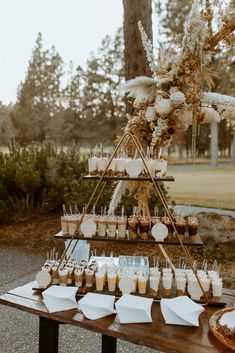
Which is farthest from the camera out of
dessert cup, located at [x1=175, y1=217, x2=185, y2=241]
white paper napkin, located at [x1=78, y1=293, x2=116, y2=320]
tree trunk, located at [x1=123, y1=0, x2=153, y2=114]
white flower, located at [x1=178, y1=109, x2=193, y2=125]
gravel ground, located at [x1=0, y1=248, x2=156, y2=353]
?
tree trunk, located at [x1=123, y1=0, x2=153, y2=114]

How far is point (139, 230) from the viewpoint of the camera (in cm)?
246

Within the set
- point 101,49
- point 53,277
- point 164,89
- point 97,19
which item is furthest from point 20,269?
point 101,49

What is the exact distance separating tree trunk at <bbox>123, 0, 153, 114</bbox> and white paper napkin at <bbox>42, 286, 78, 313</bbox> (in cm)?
442

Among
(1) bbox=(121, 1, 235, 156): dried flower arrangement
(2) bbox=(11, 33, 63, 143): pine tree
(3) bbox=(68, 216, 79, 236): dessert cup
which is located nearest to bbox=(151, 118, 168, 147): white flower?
(1) bbox=(121, 1, 235, 156): dried flower arrangement

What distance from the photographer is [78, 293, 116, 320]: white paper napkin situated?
6.74ft

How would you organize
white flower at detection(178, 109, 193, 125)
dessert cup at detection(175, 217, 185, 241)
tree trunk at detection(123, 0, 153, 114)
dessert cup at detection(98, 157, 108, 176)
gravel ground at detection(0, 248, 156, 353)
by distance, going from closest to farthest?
dessert cup at detection(175, 217, 185, 241), dessert cup at detection(98, 157, 108, 176), white flower at detection(178, 109, 193, 125), gravel ground at detection(0, 248, 156, 353), tree trunk at detection(123, 0, 153, 114)

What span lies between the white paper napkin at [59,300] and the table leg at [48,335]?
87mm

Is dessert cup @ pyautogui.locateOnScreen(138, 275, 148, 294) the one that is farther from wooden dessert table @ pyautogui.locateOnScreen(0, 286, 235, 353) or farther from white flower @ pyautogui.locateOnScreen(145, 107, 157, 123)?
white flower @ pyautogui.locateOnScreen(145, 107, 157, 123)

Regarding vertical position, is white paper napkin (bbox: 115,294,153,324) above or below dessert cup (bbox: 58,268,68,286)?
below

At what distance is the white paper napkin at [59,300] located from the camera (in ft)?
6.99

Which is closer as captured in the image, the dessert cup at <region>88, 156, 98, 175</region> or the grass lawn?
the dessert cup at <region>88, 156, 98, 175</region>

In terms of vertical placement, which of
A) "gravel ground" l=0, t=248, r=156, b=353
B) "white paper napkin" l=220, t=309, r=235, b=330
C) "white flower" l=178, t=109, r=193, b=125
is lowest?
"gravel ground" l=0, t=248, r=156, b=353

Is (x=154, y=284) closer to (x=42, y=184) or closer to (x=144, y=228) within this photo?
(x=144, y=228)

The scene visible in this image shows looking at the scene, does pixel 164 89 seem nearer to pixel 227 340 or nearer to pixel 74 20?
pixel 227 340
